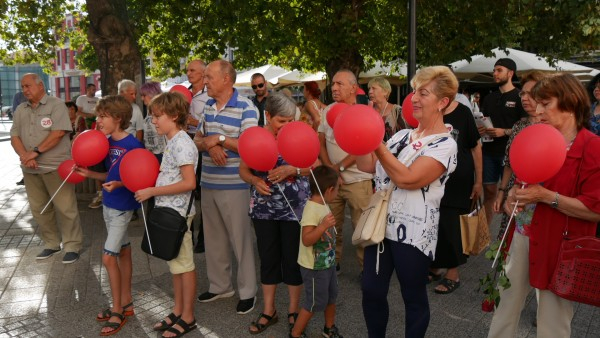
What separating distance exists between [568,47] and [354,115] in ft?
35.9

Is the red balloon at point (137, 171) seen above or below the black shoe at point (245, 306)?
above

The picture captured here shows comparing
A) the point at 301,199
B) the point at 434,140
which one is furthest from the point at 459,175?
the point at 434,140

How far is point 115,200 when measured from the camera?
415cm

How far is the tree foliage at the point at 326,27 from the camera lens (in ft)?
30.1


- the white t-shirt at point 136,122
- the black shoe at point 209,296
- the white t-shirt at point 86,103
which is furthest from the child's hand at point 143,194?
the white t-shirt at point 86,103

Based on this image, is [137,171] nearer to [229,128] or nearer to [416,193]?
[229,128]

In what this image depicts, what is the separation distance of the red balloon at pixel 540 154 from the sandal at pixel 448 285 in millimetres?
2268

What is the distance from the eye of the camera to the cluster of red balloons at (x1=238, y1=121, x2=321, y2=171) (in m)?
3.53

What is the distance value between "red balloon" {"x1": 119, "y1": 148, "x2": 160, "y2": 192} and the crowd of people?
9cm

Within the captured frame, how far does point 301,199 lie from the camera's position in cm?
401

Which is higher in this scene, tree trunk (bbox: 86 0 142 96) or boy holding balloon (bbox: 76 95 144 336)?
tree trunk (bbox: 86 0 142 96)

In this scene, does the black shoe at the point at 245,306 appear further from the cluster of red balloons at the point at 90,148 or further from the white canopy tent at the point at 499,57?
the white canopy tent at the point at 499,57

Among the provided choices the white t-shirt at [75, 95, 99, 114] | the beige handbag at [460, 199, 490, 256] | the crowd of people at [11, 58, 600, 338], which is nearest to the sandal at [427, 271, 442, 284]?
the crowd of people at [11, 58, 600, 338]

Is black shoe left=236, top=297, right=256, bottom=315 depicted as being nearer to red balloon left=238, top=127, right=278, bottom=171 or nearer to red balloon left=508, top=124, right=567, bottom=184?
red balloon left=238, top=127, right=278, bottom=171
